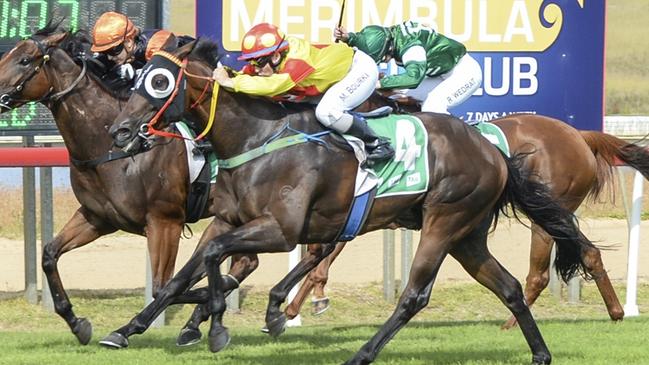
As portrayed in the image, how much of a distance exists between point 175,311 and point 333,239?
13.6ft

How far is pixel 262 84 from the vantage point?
6.47 m

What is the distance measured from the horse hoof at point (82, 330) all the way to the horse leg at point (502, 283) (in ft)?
6.89

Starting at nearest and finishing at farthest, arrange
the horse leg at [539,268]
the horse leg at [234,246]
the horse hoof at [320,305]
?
the horse leg at [234,246] < the horse leg at [539,268] < the horse hoof at [320,305]

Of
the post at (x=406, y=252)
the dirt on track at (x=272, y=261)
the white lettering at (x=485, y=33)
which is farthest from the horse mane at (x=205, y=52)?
the dirt on track at (x=272, y=261)

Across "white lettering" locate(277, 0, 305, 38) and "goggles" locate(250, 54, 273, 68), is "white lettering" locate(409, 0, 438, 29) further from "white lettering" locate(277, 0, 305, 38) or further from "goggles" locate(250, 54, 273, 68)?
"goggles" locate(250, 54, 273, 68)

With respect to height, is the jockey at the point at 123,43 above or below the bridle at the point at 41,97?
above

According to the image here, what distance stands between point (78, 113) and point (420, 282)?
87.5 inches

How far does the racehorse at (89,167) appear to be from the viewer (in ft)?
25.3

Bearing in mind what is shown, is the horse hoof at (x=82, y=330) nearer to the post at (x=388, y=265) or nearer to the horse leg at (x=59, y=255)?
the horse leg at (x=59, y=255)

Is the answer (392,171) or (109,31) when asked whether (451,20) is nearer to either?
(109,31)

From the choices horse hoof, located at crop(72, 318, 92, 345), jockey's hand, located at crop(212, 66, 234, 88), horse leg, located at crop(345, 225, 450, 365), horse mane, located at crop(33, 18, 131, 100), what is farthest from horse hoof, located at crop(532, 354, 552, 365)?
horse mane, located at crop(33, 18, 131, 100)

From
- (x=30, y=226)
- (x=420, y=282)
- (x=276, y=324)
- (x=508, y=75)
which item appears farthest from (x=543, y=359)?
(x=30, y=226)

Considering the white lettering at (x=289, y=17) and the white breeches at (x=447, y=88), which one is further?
the white lettering at (x=289, y=17)

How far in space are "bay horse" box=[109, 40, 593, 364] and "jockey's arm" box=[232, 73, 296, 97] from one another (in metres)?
0.13
